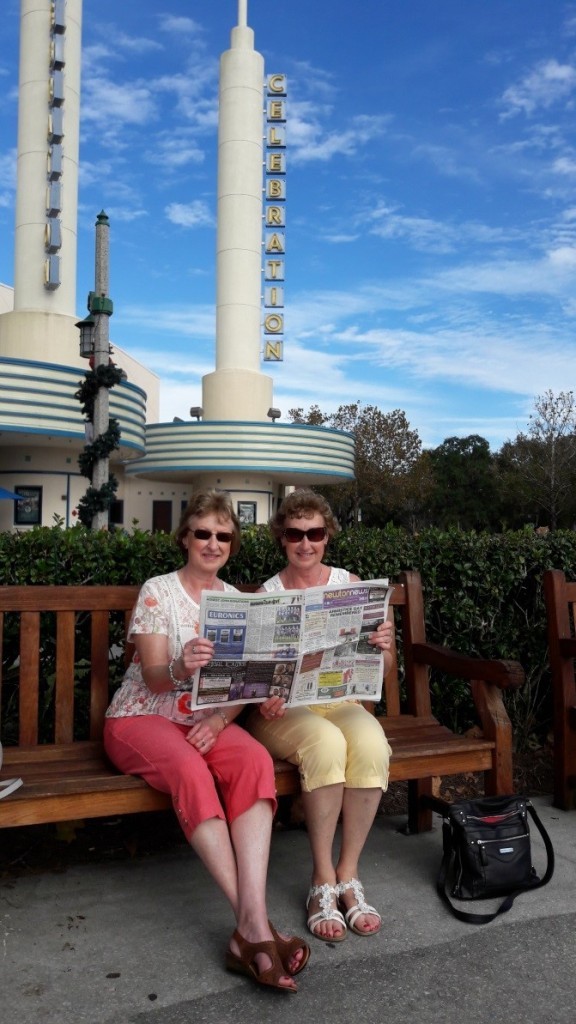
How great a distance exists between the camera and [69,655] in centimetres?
353

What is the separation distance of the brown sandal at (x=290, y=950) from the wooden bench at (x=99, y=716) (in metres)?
0.55

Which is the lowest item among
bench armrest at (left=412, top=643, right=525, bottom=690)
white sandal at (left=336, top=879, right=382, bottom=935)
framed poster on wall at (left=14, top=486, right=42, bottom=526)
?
white sandal at (left=336, top=879, right=382, bottom=935)

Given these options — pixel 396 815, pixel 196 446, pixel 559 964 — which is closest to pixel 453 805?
pixel 559 964

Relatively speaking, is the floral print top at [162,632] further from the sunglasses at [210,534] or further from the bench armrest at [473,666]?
the bench armrest at [473,666]

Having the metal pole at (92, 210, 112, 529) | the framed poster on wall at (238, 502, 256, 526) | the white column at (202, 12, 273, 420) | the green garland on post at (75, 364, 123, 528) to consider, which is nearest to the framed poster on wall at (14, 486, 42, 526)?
the framed poster on wall at (238, 502, 256, 526)

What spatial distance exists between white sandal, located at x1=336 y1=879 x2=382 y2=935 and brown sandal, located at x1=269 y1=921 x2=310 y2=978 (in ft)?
1.13

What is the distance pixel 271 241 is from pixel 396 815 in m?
28.2

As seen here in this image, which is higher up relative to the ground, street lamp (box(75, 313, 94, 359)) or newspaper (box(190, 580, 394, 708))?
street lamp (box(75, 313, 94, 359))

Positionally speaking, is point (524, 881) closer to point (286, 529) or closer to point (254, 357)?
point (286, 529)

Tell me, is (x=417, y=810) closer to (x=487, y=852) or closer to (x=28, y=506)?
(x=487, y=852)

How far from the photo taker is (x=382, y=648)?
312 cm

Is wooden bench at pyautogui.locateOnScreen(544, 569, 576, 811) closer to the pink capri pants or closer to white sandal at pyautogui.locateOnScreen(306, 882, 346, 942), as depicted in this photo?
white sandal at pyautogui.locateOnScreen(306, 882, 346, 942)

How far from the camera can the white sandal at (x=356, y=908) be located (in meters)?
2.88

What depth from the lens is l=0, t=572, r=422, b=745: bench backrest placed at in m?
3.46
